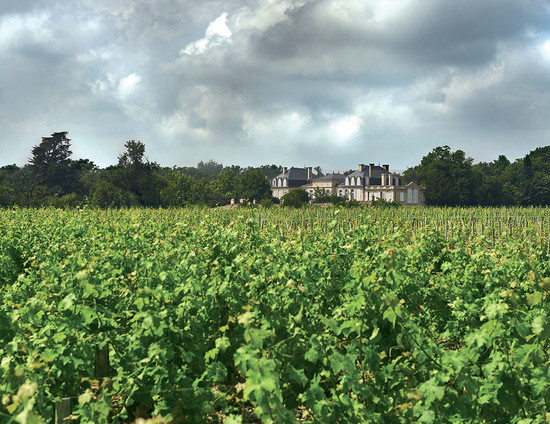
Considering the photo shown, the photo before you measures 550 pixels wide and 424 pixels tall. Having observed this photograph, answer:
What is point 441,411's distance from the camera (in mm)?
3158

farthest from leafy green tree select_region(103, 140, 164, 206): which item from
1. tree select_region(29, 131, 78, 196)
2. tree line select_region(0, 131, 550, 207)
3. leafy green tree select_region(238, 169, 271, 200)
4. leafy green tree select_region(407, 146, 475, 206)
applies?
leafy green tree select_region(407, 146, 475, 206)

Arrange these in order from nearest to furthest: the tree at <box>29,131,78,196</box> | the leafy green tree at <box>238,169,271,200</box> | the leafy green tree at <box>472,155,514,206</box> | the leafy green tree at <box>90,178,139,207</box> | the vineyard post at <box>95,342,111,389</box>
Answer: the vineyard post at <box>95,342,111,389</box> → the leafy green tree at <box>90,178,139,207</box> → the tree at <box>29,131,78,196</box> → the leafy green tree at <box>472,155,514,206</box> → the leafy green tree at <box>238,169,271,200</box>

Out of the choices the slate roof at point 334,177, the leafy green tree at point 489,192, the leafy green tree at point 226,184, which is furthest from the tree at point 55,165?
the leafy green tree at point 489,192

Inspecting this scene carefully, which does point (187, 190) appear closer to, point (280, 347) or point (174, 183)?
point (174, 183)

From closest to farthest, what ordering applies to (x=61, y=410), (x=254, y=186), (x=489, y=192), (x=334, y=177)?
(x=61, y=410) → (x=489, y=192) → (x=254, y=186) → (x=334, y=177)

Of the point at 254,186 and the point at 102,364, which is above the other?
the point at 254,186

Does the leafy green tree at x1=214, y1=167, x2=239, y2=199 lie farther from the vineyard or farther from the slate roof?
the vineyard

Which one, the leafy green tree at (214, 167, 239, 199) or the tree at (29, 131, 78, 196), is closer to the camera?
the tree at (29, 131, 78, 196)

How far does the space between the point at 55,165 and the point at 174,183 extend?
55.0 feet

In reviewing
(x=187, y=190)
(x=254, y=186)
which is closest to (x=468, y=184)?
(x=254, y=186)

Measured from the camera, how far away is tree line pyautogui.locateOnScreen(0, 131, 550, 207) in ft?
206

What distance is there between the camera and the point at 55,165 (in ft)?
234

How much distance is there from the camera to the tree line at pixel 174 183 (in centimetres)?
6266

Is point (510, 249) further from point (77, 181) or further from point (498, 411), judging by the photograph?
point (77, 181)
